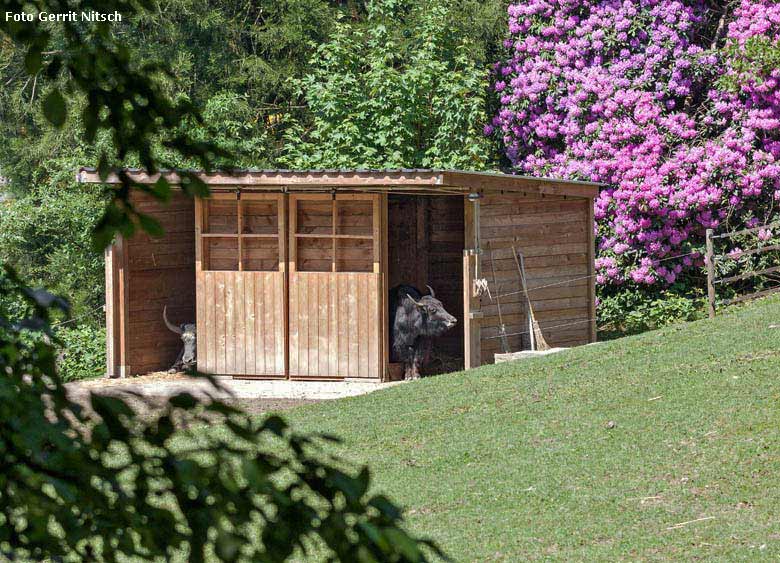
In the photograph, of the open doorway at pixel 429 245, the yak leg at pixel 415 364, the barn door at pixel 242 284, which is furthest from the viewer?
the open doorway at pixel 429 245

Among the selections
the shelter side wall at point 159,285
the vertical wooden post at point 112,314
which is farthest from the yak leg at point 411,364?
the vertical wooden post at point 112,314

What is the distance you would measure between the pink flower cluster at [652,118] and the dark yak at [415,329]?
521 cm

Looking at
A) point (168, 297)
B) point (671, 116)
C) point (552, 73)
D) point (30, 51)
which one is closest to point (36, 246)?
point (168, 297)

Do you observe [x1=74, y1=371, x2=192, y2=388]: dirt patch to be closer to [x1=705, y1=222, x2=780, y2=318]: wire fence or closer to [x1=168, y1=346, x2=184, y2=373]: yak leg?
[x1=168, y1=346, x2=184, y2=373]: yak leg

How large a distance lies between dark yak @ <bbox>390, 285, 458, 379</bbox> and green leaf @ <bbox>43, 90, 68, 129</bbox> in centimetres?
1311

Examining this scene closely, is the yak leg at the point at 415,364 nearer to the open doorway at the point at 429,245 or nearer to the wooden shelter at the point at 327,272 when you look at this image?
the wooden shelter at the point at 327,272

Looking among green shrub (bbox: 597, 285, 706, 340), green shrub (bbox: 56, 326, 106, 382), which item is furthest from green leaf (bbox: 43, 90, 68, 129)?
green shrub (bbox: 597, 285, 706, 340)

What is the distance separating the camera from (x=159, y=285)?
16.5 meters

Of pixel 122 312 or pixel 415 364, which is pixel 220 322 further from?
pixel 415 364

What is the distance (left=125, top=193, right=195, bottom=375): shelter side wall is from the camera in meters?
16.0

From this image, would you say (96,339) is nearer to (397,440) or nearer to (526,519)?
(397,440)

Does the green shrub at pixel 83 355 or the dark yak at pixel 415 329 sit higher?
the dark yak at pixel 415 329

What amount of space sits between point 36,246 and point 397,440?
12391mm

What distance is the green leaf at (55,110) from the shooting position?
2.11 meters
